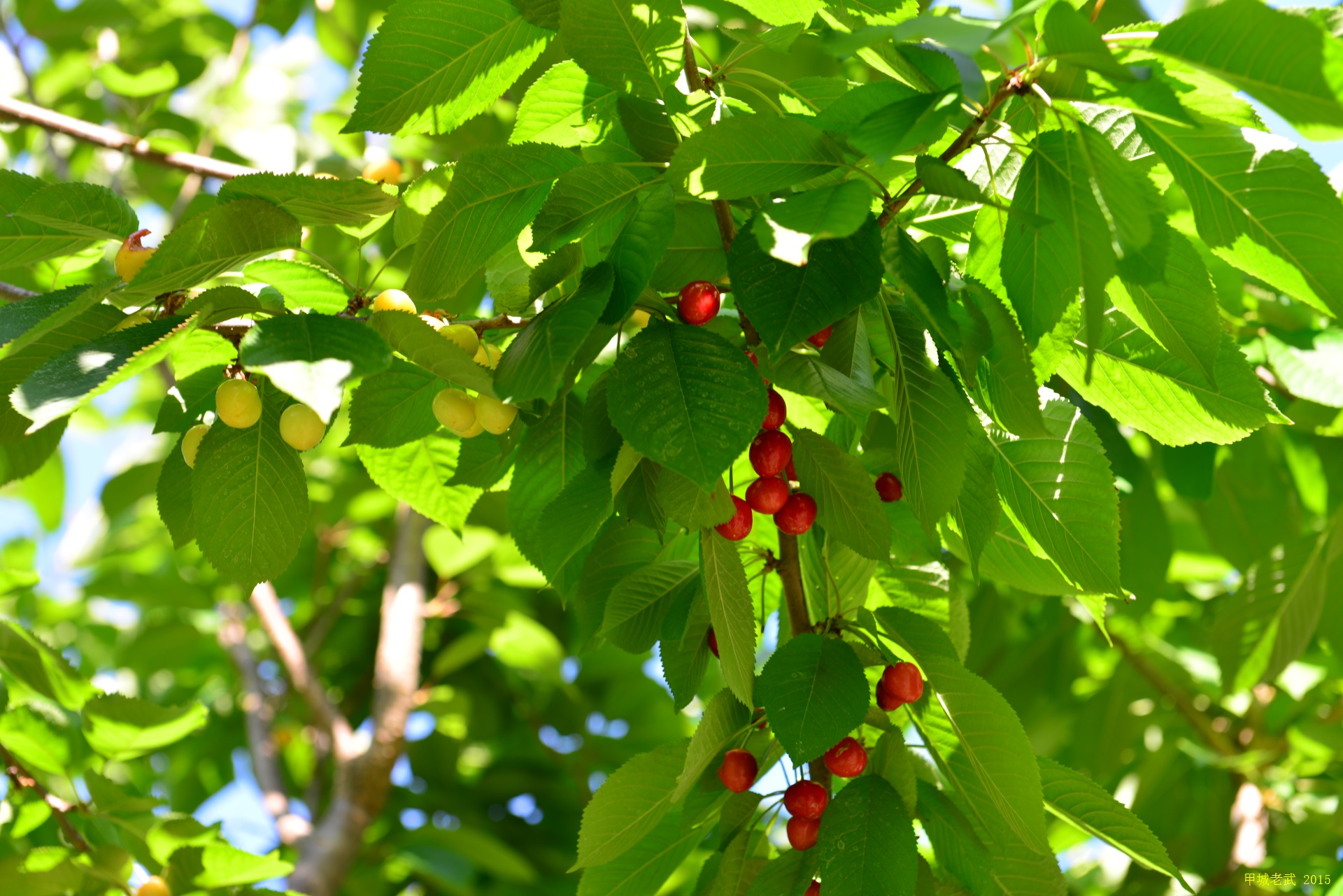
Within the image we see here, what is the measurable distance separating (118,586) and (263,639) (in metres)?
0.58

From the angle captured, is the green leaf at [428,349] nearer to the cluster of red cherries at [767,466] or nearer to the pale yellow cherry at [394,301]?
the pale yellow cherry at [394,301]

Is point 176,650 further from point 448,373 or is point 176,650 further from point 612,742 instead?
point 448,373

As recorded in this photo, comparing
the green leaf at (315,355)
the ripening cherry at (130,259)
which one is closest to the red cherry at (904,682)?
the green leaf at (315,355)

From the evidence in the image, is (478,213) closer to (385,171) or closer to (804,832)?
(804,832)

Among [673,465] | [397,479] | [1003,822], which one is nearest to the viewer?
[673,465]

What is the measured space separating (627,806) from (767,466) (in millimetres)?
354

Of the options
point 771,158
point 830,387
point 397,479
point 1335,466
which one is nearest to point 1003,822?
point 830,387

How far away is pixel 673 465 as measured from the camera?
72cm

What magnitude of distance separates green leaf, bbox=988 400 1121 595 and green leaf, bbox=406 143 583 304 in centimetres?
46

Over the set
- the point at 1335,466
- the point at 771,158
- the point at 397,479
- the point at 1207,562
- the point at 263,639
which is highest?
the point at 771,158

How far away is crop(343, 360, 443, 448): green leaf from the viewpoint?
0.95 metres

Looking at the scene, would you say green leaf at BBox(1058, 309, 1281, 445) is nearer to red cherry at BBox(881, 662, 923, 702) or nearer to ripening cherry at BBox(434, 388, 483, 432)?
red cherry at BBox(881, 662, 923, 702)

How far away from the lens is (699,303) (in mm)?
836

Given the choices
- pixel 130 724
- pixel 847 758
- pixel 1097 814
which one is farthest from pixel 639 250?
pixel 130 724
